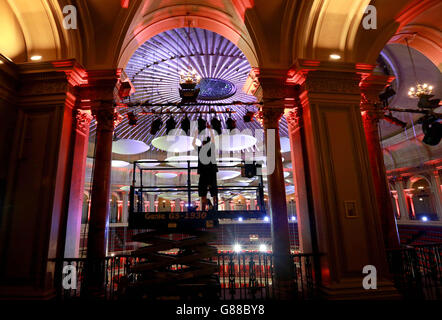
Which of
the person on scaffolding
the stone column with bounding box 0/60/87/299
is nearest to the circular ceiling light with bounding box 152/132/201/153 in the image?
the stone column with bounding box 0/60/87/299

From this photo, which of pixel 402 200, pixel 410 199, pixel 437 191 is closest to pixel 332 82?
pixel 437 191

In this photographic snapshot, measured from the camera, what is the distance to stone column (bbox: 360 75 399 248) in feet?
16.4

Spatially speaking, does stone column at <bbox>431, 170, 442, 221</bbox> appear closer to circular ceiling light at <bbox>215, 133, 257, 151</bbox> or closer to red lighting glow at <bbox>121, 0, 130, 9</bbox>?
circular ceiling light at <bbox>215, 133, 257, 151</bbox>

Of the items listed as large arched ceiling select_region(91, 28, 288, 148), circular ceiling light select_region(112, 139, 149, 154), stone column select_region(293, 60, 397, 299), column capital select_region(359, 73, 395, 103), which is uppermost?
large arched ceiling select_region(91, 28, 288, 148)

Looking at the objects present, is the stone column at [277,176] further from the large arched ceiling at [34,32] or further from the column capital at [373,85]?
the large arched ceiling at [34,32]

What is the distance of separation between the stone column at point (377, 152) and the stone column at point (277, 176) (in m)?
1.80

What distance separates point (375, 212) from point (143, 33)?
243 inches

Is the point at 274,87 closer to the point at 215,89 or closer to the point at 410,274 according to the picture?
the point at 215,89

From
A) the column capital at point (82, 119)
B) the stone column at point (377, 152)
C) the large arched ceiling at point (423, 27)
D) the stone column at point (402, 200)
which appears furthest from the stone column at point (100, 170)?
the stone column at point (402, 200)

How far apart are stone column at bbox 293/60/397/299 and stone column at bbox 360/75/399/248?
649 millimetres

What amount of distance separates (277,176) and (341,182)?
1.14 m

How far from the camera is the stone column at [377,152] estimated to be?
4.99m
